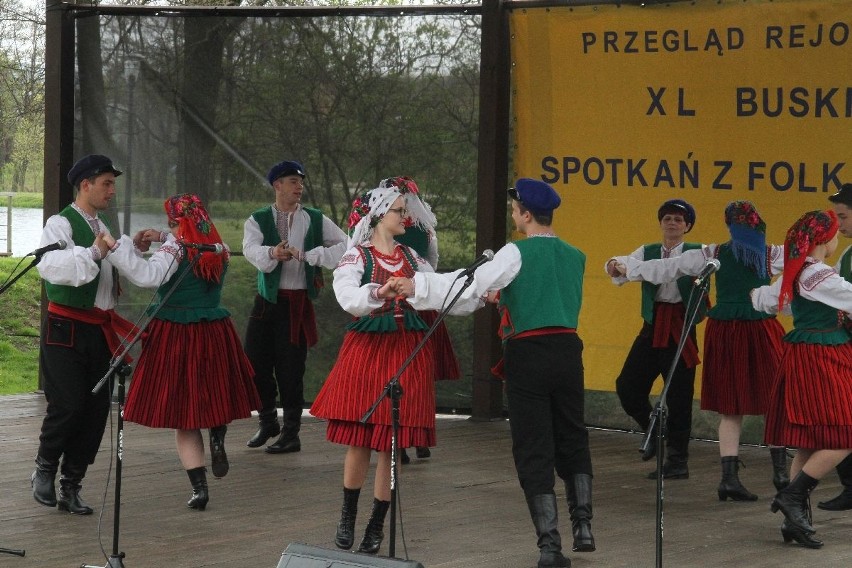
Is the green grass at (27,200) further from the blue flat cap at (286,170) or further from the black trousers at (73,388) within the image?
the black trousers at (73,388)

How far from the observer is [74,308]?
5719 millimetres

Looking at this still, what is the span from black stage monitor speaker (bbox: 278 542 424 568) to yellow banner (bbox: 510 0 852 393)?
13.6 ft

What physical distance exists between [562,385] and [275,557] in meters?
1.23

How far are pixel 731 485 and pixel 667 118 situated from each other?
2269 mm

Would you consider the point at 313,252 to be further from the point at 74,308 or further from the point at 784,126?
the point at 784,126

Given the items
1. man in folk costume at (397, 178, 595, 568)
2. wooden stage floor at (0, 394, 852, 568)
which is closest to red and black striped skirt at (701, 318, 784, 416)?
wooden stage floor at (0, 394, 852, 568)

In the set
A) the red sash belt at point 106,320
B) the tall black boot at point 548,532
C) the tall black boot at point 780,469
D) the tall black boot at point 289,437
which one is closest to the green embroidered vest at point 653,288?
the tall black boot at point 780,469

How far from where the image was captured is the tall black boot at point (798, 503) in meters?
5.29

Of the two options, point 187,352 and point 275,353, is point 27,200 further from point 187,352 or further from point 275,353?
point 187,352

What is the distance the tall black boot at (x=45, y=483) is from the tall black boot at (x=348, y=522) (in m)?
1.43

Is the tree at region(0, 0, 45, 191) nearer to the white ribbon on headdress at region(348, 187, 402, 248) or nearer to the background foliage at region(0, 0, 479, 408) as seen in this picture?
the background foliage at region(0, 0, 479, 408)

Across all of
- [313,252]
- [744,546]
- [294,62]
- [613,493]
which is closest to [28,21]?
[294,62]

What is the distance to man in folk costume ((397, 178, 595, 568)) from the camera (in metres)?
4.80

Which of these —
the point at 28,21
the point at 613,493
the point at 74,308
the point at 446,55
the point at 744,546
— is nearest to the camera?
the point at 744,546
